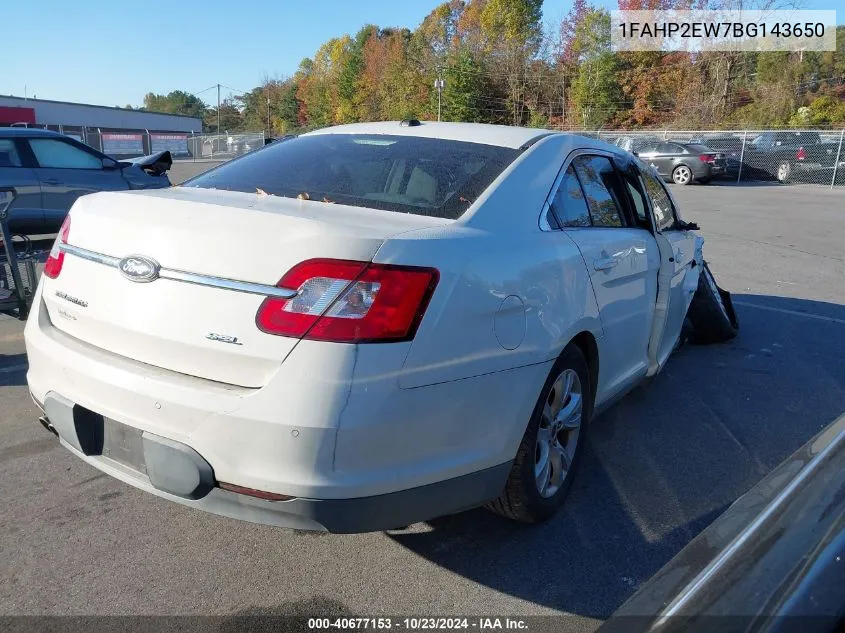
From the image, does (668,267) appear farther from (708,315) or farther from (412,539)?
(412,539)

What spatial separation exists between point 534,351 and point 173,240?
132cm

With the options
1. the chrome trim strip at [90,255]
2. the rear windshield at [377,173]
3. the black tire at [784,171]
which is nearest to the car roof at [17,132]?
the rear windshield at [377,173]

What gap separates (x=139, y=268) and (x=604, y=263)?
2003 millimetres

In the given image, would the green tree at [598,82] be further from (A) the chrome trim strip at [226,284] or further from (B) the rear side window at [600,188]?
(A) the chrome trim strip at [226,284]

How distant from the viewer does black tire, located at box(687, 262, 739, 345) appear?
5551mm

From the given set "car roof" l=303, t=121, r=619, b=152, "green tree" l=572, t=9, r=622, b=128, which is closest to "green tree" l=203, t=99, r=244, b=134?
"green tree" l=572, t=9, r=622, b=128

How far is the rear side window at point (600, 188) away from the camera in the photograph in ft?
11.2

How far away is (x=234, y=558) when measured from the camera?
8.82ft

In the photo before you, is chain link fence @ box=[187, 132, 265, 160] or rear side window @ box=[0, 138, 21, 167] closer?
rear side window @ box=[0, 138, 21, 167]

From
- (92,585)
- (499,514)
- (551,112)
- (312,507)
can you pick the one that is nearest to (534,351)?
(499,514)

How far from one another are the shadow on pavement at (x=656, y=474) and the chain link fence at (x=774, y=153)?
21.6 m

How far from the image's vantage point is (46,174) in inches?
364

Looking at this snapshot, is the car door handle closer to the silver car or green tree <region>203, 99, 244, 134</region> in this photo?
the silver car

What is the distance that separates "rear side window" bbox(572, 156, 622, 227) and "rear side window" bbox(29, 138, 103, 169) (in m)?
8.29
